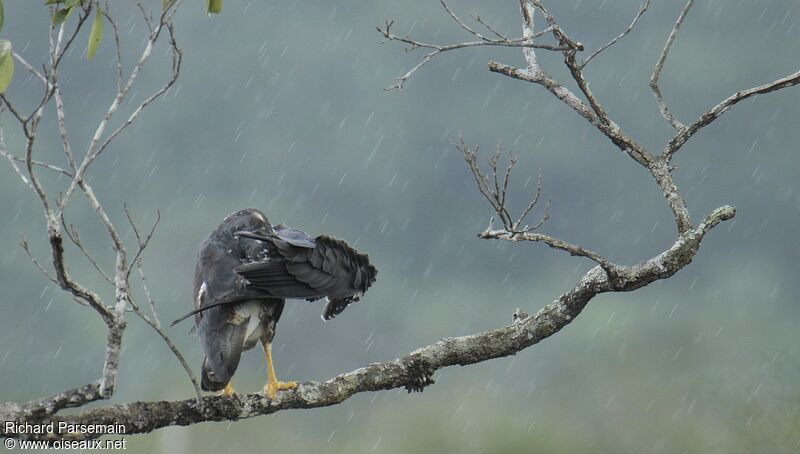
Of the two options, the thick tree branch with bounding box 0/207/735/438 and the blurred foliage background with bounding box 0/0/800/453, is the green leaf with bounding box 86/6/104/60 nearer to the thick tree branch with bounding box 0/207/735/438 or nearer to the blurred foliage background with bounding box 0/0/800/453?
the thick tree branch with bounding box 0/207/735/438

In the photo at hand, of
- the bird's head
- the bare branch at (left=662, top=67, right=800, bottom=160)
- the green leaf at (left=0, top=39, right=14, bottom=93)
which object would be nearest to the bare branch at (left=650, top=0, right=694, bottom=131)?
the bare branch at (left=662, top=67, right=800, bottom=160)

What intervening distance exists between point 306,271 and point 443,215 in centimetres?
6778

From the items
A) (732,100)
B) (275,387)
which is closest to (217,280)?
(275,387)

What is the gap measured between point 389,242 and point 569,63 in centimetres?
6589

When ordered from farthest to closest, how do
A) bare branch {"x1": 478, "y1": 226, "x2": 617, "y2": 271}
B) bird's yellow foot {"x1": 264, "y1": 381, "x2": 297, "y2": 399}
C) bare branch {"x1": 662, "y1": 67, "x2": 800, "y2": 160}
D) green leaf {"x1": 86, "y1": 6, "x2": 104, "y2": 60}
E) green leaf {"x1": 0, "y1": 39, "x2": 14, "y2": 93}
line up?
bare branch {"x1": 662, "y1": 67, "x2": 800, "y2": 160}, bird's yellow foot {"x1": 264, "y1": 381, "x2": 297, "y2": 399}, bare branch {"x1": 478, "y1": 226, "x2": 617, "y2": 271}, green leaf {"x1": 86, "y1": 6, "x2": 104, "y2": 60}, green leaf {"x1": 0, "y1": 39, "x2": 14, "y2": 93}

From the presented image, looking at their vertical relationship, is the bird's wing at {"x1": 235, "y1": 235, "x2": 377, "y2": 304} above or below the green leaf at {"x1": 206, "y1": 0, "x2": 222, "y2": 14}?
below

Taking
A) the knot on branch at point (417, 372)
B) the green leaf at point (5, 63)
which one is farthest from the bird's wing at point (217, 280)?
the green leaf at point (5, 63)

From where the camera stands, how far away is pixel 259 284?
236 inches

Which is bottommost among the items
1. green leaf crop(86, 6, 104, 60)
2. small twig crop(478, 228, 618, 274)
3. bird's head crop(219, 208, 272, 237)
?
small twig crop(478, 228, 618, 274)

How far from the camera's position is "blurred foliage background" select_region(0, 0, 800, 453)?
4281 centimetres

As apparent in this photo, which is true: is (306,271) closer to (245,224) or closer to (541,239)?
(245,224)

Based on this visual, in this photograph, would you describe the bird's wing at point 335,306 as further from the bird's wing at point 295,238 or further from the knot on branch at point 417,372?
the knot on branch at point 417,372

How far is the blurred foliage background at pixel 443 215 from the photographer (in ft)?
140

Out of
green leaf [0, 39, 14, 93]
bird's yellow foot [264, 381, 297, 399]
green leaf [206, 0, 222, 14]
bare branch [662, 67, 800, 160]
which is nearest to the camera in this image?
green leaf [0, 39, 14, 93]
